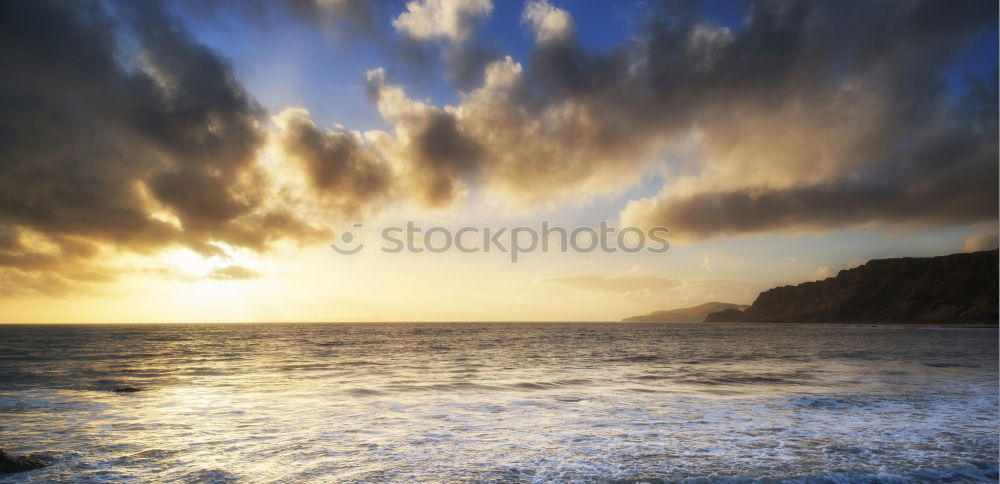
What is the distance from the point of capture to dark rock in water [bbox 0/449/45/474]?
1101cm

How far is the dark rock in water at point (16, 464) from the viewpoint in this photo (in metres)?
11.0

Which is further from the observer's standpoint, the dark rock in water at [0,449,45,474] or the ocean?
the ocean

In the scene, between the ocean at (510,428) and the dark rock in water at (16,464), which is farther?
the ocean at (510,428)

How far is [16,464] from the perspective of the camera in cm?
1117

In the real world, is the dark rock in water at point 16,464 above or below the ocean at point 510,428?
above

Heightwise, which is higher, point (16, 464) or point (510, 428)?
point (16, 464)

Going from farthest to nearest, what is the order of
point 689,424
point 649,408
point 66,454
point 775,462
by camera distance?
point 649,408, point 689,424, point 66,454, point 775,462

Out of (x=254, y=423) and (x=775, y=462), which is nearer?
(x=775, y=462)

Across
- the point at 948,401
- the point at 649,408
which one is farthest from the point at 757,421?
the point at 948,401

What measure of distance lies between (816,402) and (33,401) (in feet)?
116

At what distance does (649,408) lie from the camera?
755 inches

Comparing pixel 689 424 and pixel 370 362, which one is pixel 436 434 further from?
pixel 370 362

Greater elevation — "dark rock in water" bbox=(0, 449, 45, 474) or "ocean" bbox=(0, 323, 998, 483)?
"dark rock in water" bbox=(0, 449, 45, 474)

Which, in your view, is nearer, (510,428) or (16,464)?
(16,464)
